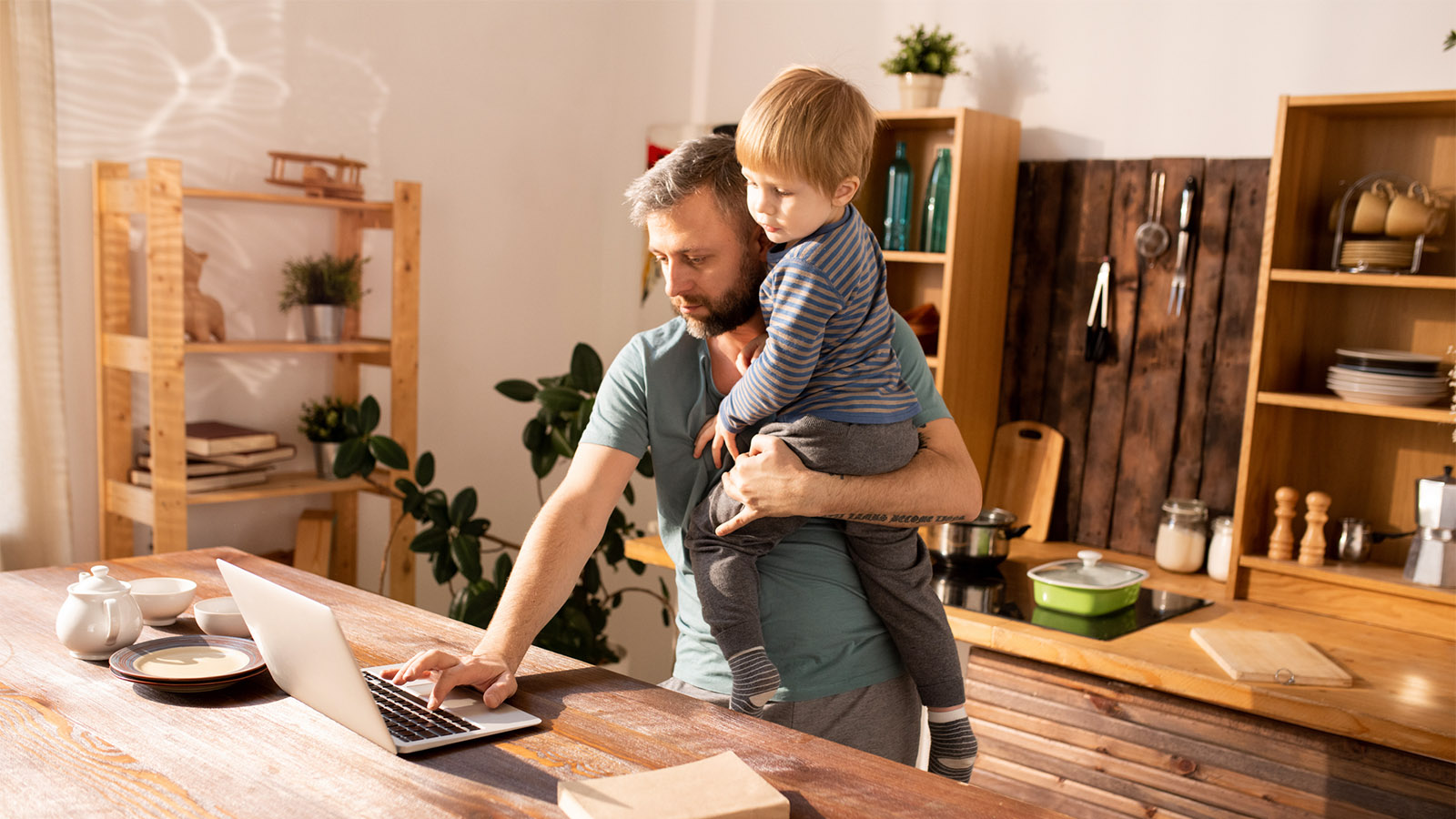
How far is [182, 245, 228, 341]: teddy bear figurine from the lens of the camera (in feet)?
9.66

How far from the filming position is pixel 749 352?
5.84 ft

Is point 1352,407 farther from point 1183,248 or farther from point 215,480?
point 215,480

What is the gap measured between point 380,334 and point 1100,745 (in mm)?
2439

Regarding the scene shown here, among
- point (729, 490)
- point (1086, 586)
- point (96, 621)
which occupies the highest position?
point (729, 490)

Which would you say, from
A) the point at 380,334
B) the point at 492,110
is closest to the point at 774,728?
the point at 380,334

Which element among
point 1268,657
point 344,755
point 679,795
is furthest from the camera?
A: point 1268,657

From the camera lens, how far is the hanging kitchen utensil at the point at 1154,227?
299cm

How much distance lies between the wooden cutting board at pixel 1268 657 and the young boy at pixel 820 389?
2.25 feet

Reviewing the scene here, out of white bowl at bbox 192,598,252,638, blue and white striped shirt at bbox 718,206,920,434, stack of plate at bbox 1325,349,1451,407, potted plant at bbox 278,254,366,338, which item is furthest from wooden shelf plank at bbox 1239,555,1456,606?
potted plant at bbox 278,254,366,338

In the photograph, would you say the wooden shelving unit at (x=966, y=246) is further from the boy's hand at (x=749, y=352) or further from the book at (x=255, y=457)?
the book at (x=255, y=457)

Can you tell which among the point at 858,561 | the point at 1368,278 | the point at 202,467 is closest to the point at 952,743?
the point at 858,561

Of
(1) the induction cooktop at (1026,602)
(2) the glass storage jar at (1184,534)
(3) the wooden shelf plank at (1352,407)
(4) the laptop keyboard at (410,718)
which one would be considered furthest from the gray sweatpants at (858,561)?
(2) the glass storage jar at (1184,534)

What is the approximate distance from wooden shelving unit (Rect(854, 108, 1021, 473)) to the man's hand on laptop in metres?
1.85

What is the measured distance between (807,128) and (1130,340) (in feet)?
6.11
